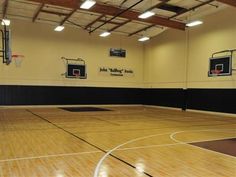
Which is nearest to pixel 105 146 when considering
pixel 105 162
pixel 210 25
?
pixel 105 162

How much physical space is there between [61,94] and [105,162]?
13.9 m

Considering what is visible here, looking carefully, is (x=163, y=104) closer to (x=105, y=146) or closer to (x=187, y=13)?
(x=187, y=13)

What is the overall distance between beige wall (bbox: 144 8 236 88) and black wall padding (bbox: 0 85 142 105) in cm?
197

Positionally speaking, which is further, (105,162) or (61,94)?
(61,94)

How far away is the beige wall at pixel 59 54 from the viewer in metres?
16.5

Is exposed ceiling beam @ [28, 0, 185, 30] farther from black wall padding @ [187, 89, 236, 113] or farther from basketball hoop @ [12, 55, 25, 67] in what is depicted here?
basketball hoop @ [12, 55, 25, 67]

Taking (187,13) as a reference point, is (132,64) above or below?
below

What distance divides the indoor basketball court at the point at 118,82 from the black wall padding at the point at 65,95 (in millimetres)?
65

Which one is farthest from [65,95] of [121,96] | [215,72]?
[215,72]

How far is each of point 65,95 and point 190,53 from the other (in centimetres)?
866

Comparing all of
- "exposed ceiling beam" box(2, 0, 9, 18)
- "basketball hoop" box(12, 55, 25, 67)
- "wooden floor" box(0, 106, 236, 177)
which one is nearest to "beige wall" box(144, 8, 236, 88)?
"wooden floor" box(0, 106, 236, 177)

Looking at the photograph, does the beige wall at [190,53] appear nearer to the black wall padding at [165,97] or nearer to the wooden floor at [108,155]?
the black wall padding at [165,97]

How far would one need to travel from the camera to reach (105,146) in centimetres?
551

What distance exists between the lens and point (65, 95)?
17766mm
